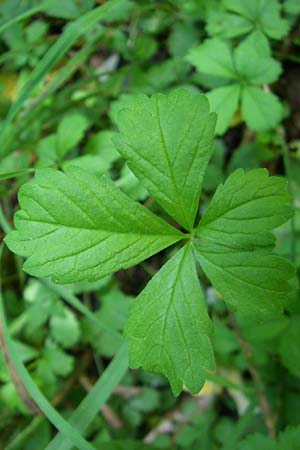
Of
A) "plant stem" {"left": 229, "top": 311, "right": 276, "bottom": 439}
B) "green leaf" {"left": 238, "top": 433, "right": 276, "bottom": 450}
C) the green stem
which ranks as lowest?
"plant stem" {"left": 229, "top": 311, "right": 276, "bottom": 439}

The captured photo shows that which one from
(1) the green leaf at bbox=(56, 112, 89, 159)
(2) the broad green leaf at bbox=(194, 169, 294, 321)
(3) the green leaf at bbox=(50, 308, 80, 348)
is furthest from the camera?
(3) the green leaf at bbox=(50, 308, 80, 348)

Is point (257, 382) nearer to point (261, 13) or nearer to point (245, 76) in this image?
point (245, 76)

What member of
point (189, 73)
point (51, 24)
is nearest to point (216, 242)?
point (189, 73)

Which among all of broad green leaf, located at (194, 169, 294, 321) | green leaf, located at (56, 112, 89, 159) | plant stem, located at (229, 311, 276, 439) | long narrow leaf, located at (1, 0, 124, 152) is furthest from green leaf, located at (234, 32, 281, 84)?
plant stem, located at (229, 311, 276, 439)

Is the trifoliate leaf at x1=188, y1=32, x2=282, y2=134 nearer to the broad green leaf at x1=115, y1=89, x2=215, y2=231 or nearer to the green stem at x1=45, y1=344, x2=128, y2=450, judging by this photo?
the broad green leaf at x1=115, y1=89, x2=215, y2=231

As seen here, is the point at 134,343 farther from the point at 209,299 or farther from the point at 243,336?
the point at 209,299

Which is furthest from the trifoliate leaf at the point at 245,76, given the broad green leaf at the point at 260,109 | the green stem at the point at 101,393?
the green stem at the point at 101,393

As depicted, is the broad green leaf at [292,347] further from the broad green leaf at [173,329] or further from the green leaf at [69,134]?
A: the green leaf at [69,134]

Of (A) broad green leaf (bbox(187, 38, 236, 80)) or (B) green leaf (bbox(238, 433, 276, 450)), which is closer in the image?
(B) green leaf (bbox(238, 433, 276, 450))
